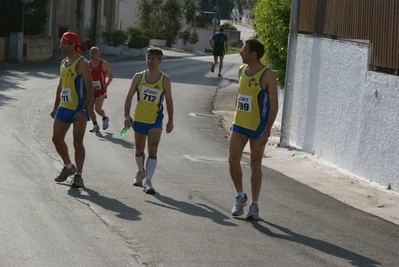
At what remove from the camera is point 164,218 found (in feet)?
30.1

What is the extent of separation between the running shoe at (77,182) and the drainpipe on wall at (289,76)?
276 inches

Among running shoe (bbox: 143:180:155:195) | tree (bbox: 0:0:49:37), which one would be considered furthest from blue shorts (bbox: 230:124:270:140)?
tree (bbox: 0:0:49:37)

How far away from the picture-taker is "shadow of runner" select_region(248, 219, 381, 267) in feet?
26.2

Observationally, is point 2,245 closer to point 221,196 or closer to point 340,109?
point 221,196

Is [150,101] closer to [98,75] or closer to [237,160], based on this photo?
[237,160]

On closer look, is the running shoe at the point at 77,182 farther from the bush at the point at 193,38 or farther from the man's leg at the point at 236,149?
the bush at the point at 193,38

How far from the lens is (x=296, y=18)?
17312 mm

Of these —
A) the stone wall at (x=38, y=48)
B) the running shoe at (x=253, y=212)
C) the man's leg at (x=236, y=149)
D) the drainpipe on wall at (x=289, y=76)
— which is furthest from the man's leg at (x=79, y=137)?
the stone wall at (x=38, y=48)

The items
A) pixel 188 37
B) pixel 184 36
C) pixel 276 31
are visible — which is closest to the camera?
pixel 276 31

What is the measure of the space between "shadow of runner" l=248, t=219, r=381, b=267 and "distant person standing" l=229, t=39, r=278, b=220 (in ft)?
1.53

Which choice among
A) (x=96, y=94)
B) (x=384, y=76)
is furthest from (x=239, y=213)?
(x=96, y=94)

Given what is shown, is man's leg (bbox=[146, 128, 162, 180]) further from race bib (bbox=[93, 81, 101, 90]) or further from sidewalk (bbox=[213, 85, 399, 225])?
race bib (bbox=[93, 81, 101, 90])

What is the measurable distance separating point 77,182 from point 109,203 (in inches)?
38.8

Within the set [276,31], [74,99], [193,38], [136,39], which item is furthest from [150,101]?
[193,38]
